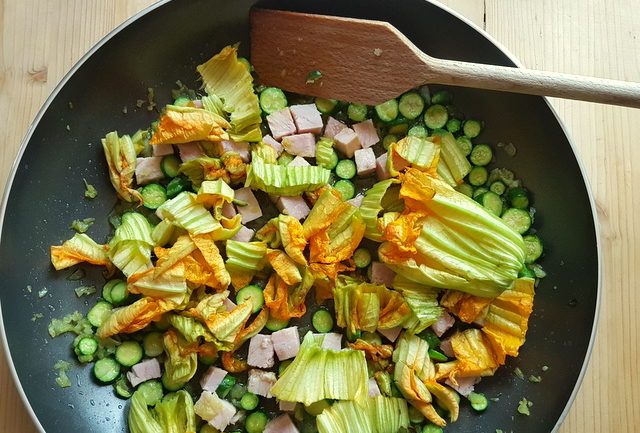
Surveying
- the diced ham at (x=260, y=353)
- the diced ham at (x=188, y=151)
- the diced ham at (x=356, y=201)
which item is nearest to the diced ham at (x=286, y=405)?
the diced ham at (x=260, y=353)

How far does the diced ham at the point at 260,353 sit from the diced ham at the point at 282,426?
230 mm

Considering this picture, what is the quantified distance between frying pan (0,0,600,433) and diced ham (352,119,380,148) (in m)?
0.43

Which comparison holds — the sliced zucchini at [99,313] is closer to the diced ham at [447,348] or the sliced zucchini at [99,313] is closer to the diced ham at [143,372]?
the diced ham at [143,372]

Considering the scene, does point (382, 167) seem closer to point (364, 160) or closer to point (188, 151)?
point (364, 160)

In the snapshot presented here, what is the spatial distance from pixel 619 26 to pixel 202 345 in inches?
95.1

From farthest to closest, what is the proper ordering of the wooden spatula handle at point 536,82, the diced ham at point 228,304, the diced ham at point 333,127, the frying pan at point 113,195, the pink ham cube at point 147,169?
the diced ham at point 333,127
the pink ham cube at point 147,169
the diced ham at point 228,304
the frying pan at point 113,195
the wooden spatula handle at point 536,82

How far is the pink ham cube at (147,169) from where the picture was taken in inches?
113

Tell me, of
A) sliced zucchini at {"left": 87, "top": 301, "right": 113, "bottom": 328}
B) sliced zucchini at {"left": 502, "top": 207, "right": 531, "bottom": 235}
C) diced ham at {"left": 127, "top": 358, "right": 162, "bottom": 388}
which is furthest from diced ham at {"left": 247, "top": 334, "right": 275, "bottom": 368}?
sliced zucchini at {"left": 502, "top": 207, "right": 531, "bottom": 235}

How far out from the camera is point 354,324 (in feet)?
9.09

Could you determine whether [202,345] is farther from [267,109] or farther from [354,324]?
[267,109]

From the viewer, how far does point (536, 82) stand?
2.52 m

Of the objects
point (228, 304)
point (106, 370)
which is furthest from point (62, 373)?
point (228, 304)

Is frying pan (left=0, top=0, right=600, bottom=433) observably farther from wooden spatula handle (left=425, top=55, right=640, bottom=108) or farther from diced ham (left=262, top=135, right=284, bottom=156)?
diced ham (left=262, top=135, right=284, bottom=156)

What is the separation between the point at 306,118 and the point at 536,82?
1001 millimetres
